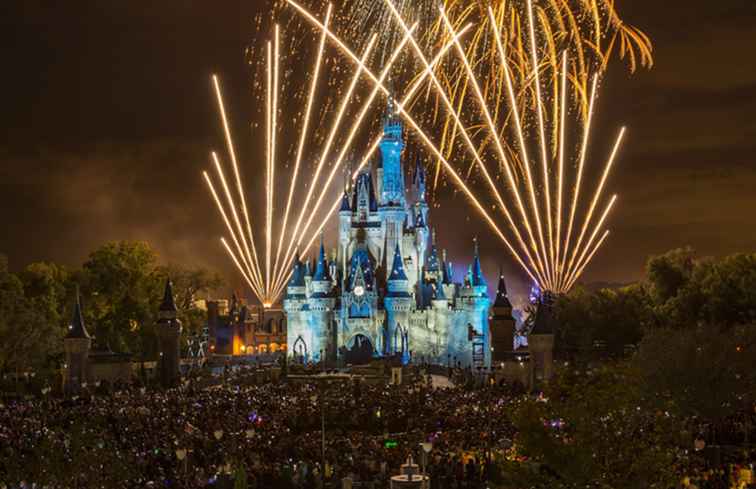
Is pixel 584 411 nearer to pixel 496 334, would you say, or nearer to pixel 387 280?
pixel 496 334

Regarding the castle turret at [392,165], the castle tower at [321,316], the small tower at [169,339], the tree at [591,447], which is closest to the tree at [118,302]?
the small tower at [169,339]

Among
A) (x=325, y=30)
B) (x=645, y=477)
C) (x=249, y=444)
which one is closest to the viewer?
(x=645, y=477)

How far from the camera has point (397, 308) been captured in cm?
9788

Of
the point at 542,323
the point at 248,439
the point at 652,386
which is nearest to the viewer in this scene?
the point at 248,439

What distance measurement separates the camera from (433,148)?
5916cm

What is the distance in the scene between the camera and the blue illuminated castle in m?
96.8

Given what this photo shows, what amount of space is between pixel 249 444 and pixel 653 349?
22062 mm

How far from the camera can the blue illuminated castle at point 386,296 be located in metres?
96.8

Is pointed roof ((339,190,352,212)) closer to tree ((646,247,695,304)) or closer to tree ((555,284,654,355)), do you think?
tree ((555,284,654,355))

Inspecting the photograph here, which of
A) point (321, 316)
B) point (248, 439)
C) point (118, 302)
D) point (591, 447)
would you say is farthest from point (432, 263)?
point (591, 447)

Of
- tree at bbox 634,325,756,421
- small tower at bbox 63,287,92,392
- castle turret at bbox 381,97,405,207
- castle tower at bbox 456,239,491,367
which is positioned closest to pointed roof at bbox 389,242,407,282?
castle tower at bbox 456,239,491,367

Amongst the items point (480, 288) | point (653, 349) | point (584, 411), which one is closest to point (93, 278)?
point (480, 288)

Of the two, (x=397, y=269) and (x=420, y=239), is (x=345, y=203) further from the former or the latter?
(x=397, y=269)

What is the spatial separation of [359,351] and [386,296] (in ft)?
19.1
